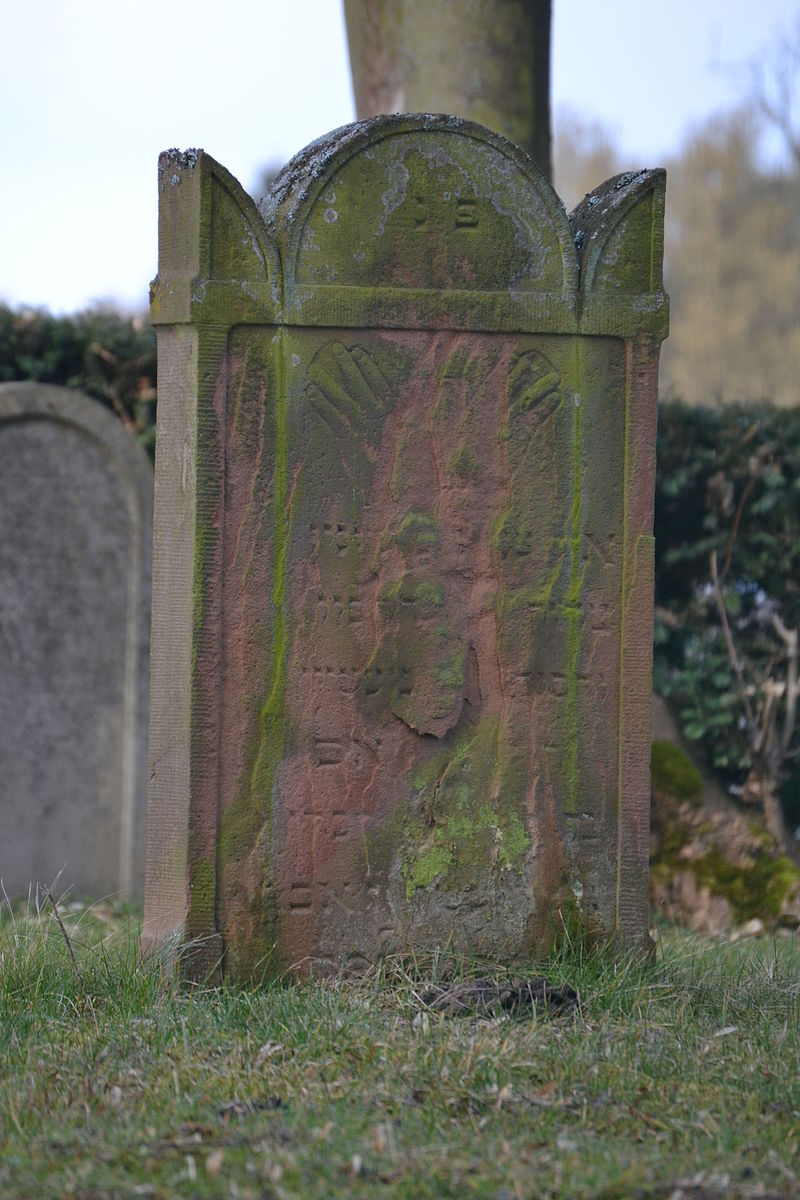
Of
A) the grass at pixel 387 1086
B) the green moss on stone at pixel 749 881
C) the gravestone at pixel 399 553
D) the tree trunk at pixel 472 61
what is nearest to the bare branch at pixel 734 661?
the green moss on stone at pixel 749 881

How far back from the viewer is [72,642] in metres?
6.79

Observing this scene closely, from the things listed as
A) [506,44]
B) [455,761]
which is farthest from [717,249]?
[455,761]

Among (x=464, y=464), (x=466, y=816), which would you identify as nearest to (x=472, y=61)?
(x=464, y=464)

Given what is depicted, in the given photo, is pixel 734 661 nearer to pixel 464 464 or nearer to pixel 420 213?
pixel 464 464

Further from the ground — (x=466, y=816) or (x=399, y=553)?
(x=399, y=553)

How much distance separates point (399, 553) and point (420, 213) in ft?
3.26

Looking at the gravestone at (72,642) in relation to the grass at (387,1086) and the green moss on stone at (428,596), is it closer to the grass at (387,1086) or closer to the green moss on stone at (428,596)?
the grass at (387,1086)

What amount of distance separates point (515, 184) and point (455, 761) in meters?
1.71

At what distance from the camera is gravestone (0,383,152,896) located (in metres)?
6.74

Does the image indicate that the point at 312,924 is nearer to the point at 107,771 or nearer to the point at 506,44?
the point at 107,771

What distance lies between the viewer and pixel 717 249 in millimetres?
26344

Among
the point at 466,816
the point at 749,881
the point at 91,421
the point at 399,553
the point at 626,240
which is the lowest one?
the point at 749,881

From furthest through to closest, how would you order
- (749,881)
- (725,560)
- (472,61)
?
(472,61), (725,560), (749,881)

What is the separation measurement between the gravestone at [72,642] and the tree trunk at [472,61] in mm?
2543
